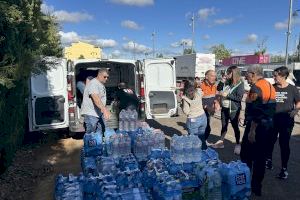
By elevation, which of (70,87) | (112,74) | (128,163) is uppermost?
(112,74)

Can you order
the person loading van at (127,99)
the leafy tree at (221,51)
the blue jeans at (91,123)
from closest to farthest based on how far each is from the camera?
the blue jeans at (91,123) → the person loading van at (127,99) → the leafy tree at (221,51)

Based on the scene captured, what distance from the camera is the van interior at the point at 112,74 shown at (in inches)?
371

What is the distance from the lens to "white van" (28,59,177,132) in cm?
785

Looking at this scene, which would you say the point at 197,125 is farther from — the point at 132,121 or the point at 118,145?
the point at 118,145

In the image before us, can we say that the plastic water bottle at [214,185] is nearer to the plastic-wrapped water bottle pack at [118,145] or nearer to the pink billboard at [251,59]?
the plastic-wrapped water bottle pack at [118,145]

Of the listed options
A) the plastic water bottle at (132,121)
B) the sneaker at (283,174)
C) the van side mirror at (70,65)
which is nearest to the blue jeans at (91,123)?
the plastic water bottle at (132,121)

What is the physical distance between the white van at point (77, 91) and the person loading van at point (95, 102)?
4.37 feet

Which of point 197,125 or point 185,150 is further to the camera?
point 197,125

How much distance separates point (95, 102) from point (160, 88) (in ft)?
10.9

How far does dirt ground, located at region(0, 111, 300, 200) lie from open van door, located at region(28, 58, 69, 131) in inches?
28.5

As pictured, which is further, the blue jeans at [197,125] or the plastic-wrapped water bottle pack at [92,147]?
the blue jeans at [197,125]

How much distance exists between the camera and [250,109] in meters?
5.23

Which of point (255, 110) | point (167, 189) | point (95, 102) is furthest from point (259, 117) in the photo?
point (95, 102)

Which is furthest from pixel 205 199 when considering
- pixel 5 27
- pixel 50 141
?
pixel 50 141
